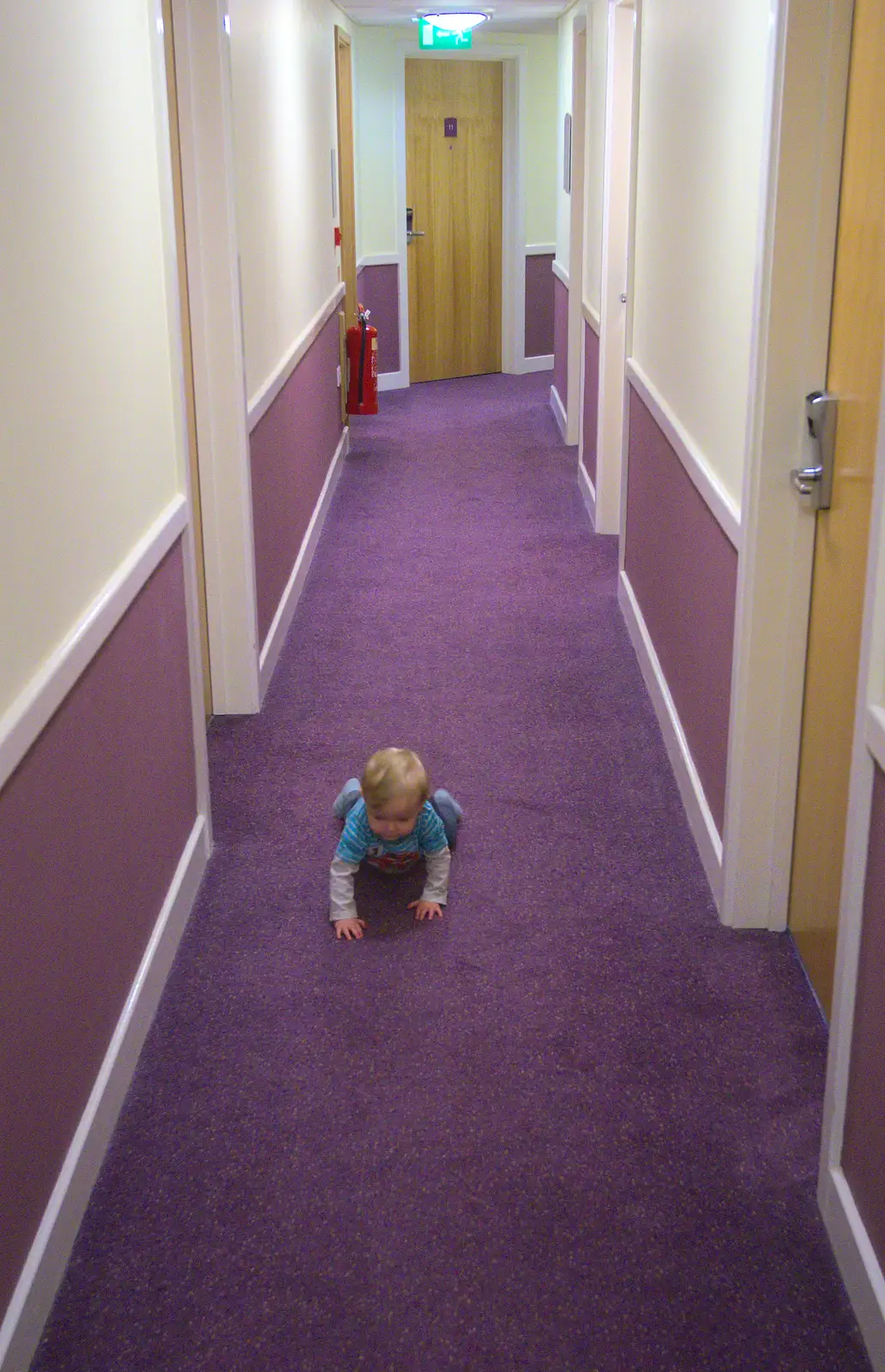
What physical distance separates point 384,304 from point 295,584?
17.1 feet

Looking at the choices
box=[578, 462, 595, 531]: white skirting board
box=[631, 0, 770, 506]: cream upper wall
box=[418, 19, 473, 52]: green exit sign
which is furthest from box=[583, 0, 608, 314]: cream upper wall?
box=[418, 19, 473, 52]: green exit sign

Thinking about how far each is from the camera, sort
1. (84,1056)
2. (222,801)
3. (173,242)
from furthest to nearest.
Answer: (222,801) < (173,242) < (84,1056)

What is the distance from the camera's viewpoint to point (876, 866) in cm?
180

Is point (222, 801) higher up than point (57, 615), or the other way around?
point (57, 615)

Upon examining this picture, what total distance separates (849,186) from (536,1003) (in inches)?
61.7

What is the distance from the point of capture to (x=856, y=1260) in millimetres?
1860

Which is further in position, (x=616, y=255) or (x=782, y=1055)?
(x=616, y=255)

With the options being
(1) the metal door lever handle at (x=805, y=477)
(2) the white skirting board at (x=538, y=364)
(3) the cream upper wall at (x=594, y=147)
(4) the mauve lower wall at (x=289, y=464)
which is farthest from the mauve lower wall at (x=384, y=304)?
(1) the metal door lever handle at (x=805, y=477)

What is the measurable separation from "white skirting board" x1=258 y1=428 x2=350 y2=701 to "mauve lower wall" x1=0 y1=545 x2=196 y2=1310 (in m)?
1.37

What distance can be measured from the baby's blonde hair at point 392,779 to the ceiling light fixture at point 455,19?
6492 millimetres

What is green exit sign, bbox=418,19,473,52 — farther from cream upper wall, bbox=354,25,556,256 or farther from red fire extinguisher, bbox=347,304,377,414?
red fire extinguisher, bbox=347,304,377,414

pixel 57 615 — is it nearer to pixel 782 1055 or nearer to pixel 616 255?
pixel 782 1055

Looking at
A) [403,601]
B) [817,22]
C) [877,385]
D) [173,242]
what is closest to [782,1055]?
[877,385]

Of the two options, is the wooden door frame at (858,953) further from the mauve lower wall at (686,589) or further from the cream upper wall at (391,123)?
the cream upper wall at (391,123)
